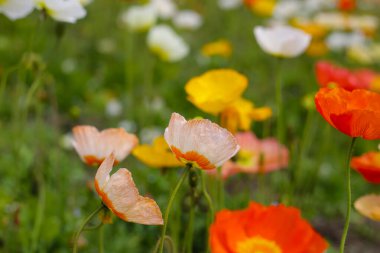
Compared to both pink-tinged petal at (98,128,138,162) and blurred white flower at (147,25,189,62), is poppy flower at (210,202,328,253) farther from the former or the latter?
blurred white flower at (147,25,189,62)

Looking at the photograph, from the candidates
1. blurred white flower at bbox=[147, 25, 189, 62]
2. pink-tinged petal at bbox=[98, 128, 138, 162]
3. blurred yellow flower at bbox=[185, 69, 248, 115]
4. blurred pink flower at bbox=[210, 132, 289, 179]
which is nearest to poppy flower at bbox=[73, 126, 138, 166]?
pink-tinged petal at bbox=[98, 128, 138, 162]

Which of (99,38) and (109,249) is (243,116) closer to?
(109,249)

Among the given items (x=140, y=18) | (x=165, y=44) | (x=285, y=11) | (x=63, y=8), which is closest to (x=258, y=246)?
(x=63, y=8)

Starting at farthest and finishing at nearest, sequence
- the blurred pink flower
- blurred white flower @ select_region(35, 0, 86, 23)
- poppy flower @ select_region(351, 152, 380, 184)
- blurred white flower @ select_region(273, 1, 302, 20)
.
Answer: blurred white flower @ select_region(273, 1, 302, 20) → the blurred pink flower → blurred white flower @ select_region(35, 0, 86, 23) → poppy flower @ select_region(351, 152, 380, 184)

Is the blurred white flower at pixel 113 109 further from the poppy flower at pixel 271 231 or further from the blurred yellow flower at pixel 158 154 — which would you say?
the poppy flower at pixel 271 231

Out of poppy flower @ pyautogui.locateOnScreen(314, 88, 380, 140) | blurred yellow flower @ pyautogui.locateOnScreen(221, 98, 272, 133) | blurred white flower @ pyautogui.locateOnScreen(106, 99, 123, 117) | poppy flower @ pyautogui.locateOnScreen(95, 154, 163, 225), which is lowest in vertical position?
blurred white flower @ pyautogui.locateOnScreen(106, 99, 123, 117)

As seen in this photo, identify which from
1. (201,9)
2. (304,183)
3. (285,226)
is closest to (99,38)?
(201,9)

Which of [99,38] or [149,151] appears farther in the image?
[99,38]

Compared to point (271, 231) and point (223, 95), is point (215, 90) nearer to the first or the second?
point (223, 95)
